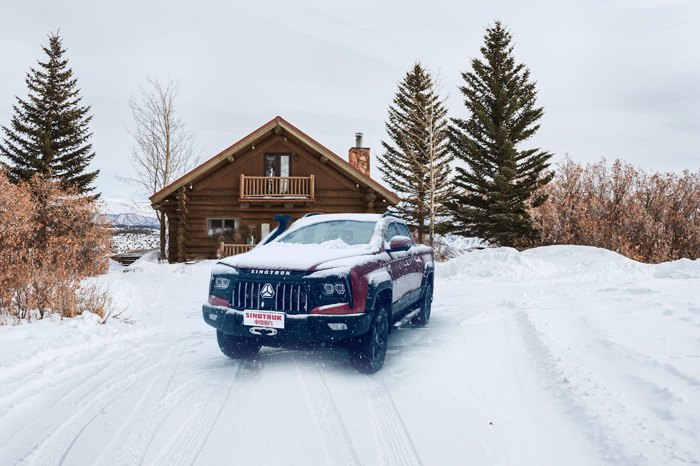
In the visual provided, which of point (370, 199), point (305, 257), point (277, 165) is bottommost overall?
point (305, 257)

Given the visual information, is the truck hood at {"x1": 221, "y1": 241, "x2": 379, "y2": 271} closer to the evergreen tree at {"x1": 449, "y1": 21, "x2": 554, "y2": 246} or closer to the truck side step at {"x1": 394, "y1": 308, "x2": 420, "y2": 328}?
the truck side step at {"x1": 394, "y1": 308, "x2": 420, "y2": 328}

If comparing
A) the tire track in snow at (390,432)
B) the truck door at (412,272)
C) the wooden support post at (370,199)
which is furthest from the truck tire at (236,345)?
the wooden support post at (370,199)

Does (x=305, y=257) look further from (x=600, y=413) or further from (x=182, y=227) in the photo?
(x=182, y=227)

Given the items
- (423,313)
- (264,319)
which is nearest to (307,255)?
(264,319)

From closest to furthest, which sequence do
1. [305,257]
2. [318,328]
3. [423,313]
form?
[318,328]
[305,257]
[423,313]

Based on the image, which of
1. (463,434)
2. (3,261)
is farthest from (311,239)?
(3,261)

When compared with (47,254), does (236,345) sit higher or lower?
lower

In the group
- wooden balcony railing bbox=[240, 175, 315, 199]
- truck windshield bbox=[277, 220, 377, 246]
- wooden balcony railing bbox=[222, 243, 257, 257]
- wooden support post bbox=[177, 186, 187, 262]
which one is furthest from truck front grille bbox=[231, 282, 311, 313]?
wooden support post bbox=[177, 186, 187, 262]

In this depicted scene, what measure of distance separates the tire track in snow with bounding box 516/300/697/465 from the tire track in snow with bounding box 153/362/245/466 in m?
2.88

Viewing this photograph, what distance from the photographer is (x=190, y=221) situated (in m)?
22.1

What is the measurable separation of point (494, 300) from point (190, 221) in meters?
16.7

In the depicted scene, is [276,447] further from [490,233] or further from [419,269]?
[490,233]

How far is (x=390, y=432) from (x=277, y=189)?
19.2 meters

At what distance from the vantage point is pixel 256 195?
21.6 metres
